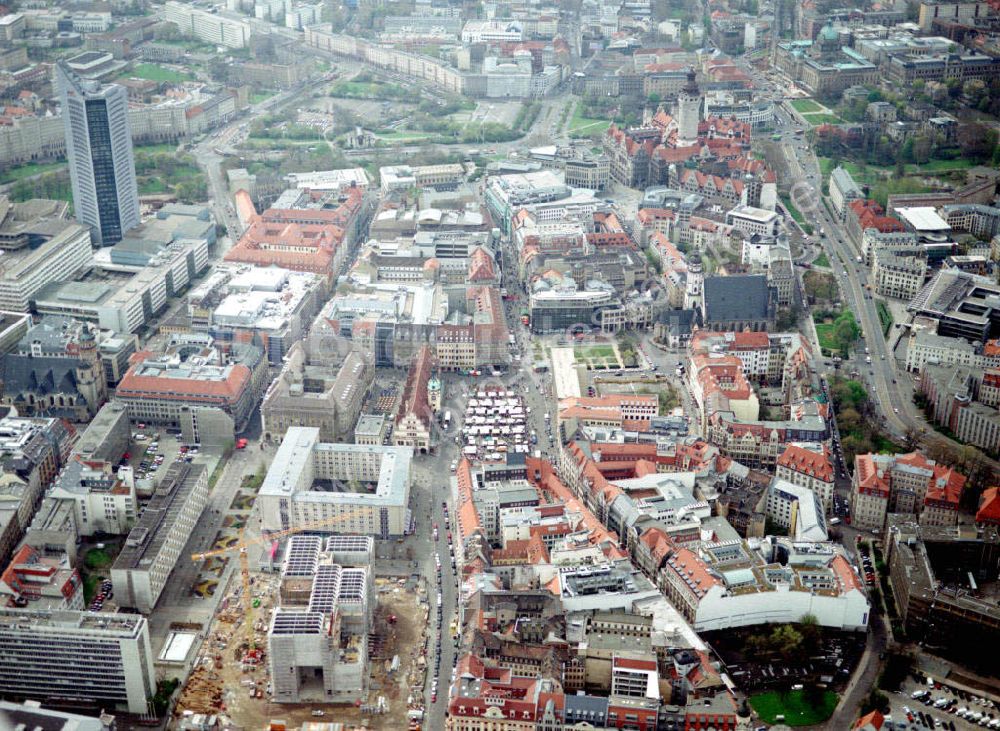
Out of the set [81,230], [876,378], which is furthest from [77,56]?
[876,378]

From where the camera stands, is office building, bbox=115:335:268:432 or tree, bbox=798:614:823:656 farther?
office building, bbox=115:335:268:432

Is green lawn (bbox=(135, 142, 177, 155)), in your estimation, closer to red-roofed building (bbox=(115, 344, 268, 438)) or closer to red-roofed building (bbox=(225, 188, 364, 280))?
red-roofed building (bbox=(225, 188, 364, 280))

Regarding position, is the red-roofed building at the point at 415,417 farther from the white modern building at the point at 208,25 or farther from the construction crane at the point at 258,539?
the white modern building at the point at 208,25

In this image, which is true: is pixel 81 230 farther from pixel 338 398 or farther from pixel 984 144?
pixel 984 144

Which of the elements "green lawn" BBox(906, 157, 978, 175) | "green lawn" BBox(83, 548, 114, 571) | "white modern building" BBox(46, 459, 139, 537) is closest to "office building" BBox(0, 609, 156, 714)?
"green lawn" BBox(83, 548, 114, 571)

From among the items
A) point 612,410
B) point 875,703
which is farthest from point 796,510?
point 875,703

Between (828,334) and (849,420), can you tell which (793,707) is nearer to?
(849,420)

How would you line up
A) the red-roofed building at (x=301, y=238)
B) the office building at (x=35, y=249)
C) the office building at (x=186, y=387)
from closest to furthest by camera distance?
the office building at (x=186, y=387)
the office building at (x=35, y=249)
the red-roofed building at (x=301, y=238)

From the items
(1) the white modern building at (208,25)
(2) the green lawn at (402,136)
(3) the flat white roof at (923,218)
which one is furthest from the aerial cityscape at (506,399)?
(1) the white modern building at (208,25)
